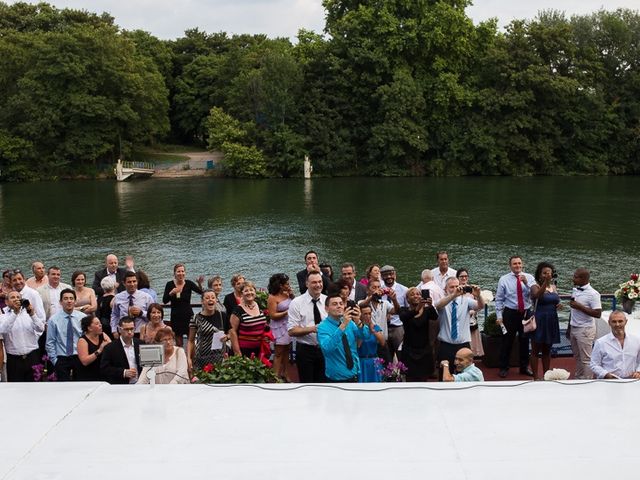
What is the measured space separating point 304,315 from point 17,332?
3396 mm

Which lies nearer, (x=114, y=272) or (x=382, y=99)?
(x=114, y=272)

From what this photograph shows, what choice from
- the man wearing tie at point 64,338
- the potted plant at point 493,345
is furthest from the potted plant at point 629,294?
the man wearing tie at point 64,338

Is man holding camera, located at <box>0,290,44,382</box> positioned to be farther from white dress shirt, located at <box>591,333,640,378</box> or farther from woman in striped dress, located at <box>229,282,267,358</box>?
white dress shirt, located at <box>591,333,640,378</box>

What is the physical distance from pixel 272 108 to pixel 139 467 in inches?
2540

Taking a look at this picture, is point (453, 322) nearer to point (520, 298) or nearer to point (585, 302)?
point (520, 298)

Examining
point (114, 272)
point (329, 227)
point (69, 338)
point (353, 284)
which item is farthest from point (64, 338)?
point (329, 227)

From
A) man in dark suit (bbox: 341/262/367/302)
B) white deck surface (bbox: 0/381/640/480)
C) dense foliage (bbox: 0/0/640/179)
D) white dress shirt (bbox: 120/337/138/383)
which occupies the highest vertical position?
dense foliage (bbox: 0/0/640/179)

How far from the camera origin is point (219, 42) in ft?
271

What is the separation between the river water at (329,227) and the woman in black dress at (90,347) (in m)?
14.9

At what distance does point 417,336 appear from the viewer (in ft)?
29.2

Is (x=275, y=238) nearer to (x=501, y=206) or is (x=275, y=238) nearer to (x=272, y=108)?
(x=501, y=206)

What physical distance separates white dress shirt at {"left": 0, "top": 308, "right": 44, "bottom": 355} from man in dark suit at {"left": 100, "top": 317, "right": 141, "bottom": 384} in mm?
1471

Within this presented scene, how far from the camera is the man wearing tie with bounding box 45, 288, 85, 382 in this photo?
8.45m

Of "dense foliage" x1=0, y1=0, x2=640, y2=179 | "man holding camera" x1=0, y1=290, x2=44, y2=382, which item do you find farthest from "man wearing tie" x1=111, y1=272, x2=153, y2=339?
"dense foliage" x1=0, y1=0, x2=640, y2=179
